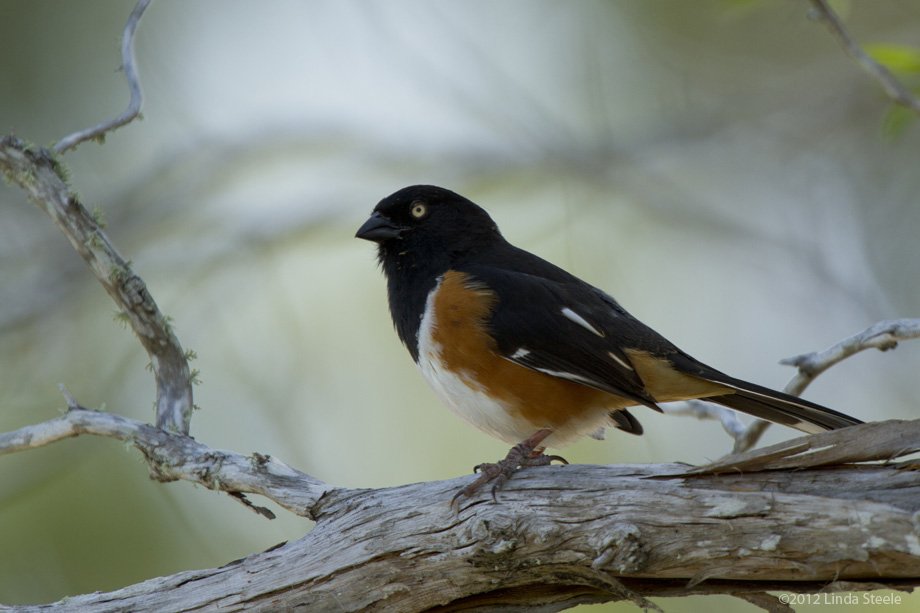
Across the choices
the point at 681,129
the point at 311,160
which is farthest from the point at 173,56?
the point at 681,129

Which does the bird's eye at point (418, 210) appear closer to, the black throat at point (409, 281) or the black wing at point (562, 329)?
the black throat at point (409, 281)

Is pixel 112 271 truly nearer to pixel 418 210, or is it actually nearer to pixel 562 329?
pixel 418 210

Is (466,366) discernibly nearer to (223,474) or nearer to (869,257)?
(223,474)

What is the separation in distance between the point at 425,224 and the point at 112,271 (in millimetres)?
1247

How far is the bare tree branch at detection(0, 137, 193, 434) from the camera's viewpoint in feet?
8.95

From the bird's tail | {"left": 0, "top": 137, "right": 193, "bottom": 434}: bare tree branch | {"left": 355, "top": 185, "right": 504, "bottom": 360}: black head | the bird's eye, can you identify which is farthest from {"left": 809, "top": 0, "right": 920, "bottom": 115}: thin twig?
{"left": 0, "top": 137, "right": 193, "bottom": 434}: bare tree branch

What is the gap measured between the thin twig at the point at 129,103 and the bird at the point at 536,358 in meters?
0.99

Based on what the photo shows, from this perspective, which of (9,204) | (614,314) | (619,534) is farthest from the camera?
(9,204)

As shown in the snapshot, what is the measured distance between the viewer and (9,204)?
18.0 feet

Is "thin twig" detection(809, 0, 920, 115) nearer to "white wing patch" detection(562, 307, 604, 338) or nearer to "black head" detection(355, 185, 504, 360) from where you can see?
"white wing patch" detection(562, 307, 604, 338)

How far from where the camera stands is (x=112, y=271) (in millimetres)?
2789

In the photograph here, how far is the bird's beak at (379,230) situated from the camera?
11.1 ft

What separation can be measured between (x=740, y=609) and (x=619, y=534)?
347cm

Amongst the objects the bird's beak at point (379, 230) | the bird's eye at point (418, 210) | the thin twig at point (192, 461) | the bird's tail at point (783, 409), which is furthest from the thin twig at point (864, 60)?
the thin twig at point (192, 461)
